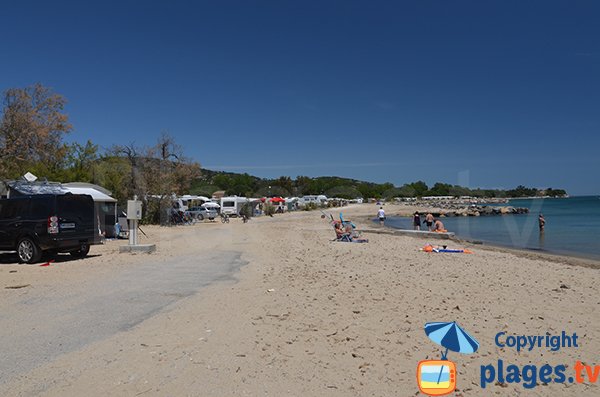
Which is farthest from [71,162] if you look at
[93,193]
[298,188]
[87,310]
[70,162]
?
[298,188]

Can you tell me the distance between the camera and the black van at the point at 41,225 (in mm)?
11914

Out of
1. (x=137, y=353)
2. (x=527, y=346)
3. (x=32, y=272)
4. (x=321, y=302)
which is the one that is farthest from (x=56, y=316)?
(x=527, y=346)

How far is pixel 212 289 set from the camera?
829 centimetres

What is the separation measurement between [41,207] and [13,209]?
0.99 metres

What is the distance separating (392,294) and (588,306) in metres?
3.18

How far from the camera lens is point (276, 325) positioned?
19.0 ft

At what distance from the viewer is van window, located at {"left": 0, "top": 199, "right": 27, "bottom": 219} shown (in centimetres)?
1223

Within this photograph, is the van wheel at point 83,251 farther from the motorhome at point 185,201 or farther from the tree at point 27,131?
the motorhome at point 185,201

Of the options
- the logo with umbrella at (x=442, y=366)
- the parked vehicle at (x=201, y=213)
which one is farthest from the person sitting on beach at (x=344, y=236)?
the parked vehicle at (x=201, y=213)

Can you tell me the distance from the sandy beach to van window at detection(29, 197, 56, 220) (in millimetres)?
1434

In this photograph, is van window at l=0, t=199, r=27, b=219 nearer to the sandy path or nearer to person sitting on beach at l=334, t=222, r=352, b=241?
the sandy path

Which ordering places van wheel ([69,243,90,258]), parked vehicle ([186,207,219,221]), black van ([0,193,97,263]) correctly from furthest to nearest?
parked vehicle ([186,207,219,221]), van wheel ([69,243,90,258]), black van ([0,193,97,263])

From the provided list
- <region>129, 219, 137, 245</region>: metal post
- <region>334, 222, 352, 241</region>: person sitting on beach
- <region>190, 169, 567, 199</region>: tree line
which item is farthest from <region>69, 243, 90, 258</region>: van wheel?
<region>190, 169, 567, 199</region>: tree line

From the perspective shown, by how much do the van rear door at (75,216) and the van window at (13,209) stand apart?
1004mm
